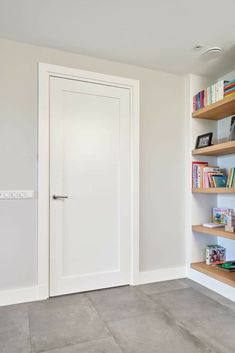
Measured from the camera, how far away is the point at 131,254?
8.95 feet

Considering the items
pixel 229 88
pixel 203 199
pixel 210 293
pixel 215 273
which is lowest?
pixel 210 293

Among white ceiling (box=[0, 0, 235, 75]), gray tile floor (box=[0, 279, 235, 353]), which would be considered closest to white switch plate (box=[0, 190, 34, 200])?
gray tile floor (box=[0, 279, 235, 353])

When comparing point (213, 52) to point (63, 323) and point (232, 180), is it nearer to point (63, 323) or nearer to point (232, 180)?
point (232, 180)

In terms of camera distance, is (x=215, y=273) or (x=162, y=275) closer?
(x=215, y=273)

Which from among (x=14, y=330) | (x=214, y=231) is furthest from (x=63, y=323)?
(x=214, y=231)

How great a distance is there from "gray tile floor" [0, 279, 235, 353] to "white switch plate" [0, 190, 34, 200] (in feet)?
3.16

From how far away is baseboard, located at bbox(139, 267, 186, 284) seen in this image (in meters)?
2.78

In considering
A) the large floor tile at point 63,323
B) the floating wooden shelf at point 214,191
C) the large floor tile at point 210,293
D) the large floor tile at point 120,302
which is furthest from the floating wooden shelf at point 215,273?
the large floor tile at point 63,323

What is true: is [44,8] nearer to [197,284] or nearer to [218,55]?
[218,55]

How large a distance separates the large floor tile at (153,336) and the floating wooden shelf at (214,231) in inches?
37.3

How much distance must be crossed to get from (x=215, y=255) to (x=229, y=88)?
1.82 meters

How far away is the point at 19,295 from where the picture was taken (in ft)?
7.52

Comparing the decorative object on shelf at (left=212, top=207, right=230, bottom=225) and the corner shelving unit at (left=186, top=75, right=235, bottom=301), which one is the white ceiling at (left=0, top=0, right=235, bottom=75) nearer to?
the corner shelving unit at (left=186, top=75, right=235, bottom=301)

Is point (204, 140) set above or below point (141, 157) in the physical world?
above
